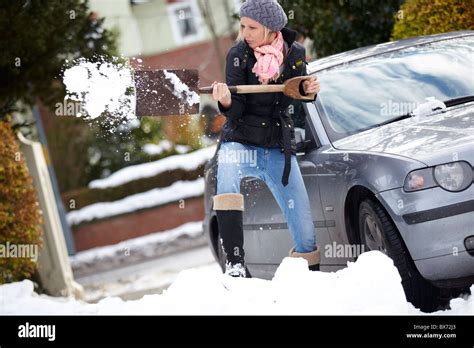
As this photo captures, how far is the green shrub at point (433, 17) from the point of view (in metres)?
9.13

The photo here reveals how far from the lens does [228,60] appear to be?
6.41 m

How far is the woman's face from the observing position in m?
6.34

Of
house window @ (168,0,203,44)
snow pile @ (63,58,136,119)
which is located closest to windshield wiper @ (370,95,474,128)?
snow pile @ (63,58,136,119)

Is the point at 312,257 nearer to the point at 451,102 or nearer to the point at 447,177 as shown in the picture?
the point at 447,177

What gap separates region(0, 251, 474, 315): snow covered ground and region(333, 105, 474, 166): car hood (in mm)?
665

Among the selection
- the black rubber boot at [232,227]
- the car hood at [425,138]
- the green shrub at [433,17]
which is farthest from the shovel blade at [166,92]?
the green shrub at [433,17]

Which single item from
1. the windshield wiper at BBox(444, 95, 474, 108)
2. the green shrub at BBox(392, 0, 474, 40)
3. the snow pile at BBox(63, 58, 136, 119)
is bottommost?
the green shrub at BBox(392, 0, 474, 40)

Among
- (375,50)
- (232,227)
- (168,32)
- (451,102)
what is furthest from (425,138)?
(168,32)

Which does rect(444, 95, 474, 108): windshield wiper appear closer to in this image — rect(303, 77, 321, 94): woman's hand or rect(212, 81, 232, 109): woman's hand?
rect(303, 77, 321, 94): woman's hand

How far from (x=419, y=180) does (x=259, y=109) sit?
1.13 metres

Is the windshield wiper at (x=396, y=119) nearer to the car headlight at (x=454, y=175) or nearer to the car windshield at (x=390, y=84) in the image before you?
the car windshield at (x=390, y=84)

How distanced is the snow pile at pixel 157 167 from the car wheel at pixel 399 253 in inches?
503

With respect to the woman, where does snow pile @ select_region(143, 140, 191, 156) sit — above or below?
below
